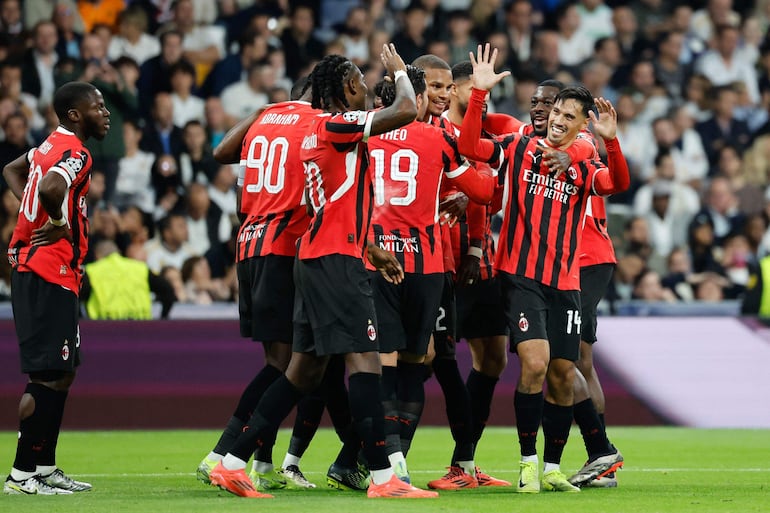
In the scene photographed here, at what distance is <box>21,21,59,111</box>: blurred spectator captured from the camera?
16.7m

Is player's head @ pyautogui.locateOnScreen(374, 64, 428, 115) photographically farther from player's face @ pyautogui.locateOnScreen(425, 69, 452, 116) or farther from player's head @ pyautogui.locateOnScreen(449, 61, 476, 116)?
player's head @ pyautogui.locateOnScreen(449, 61, 476, 116)

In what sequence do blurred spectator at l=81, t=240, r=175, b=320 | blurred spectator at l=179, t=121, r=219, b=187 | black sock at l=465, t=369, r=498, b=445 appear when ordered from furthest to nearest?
blurred spectator at l=179, t=121, r=219, b=187 → blurred spectator at l=81, t=240, r=175, b=320 → black sock at l=465, t=369, r=498, b=445

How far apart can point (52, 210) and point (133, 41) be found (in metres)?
9.70

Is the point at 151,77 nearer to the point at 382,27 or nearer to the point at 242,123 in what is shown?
the point at 382,27

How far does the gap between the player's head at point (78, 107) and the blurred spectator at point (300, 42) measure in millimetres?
9338

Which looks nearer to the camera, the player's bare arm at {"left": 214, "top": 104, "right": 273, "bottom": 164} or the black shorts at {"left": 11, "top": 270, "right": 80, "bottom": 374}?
the black shorts at {"left": 11, "top": 270, "right": 80, "bottom": 374}

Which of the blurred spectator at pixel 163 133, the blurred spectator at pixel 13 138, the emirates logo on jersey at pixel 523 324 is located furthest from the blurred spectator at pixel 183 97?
the emirates logo on jersey at pixel 523 324

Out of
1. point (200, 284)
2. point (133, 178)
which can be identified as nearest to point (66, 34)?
point (133, 178)

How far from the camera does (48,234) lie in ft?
27.5

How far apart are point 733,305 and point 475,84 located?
7.09m

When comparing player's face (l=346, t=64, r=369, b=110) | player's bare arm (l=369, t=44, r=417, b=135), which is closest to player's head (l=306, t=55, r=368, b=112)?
player's face (l=346, t=64, r=369, b=110)

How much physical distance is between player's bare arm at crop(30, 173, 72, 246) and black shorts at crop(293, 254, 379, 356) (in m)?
1.60

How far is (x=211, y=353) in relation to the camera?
13.0 meters

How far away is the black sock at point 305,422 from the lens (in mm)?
8852
